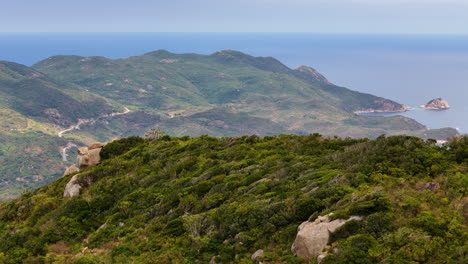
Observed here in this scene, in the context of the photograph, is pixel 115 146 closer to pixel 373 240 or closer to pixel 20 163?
pixel 373 240

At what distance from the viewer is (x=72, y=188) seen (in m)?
36.3

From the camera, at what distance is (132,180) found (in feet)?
112

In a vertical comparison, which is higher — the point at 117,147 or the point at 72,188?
the point at 117,147

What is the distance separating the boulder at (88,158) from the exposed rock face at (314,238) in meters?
34.5

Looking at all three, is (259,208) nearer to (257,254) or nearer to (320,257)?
(257,254)

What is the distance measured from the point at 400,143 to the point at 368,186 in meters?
9.51

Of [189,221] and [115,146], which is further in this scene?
[115,146]

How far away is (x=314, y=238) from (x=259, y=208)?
5.01 meters

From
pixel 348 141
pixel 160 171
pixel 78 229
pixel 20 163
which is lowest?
pixel 20 163

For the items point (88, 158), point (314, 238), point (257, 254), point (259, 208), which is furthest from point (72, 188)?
point (314, 238)

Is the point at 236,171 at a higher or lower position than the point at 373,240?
lower

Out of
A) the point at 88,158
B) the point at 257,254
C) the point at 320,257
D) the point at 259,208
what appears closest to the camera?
the point at 320,257

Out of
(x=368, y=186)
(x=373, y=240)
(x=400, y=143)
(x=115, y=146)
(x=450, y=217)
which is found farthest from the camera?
(x=115, y=146)

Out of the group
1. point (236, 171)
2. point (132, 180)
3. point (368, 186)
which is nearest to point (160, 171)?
point (132, 180)
